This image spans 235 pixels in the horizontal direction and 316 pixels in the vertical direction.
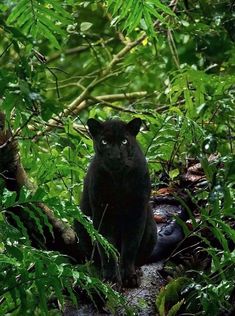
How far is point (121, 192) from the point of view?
17.6 feet

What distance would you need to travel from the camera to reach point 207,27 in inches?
301

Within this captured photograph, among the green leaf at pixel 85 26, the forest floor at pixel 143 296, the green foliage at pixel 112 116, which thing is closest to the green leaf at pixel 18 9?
the green foliage at pixel 112 116

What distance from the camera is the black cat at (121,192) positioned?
5.18 meters

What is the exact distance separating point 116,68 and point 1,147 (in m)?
4.99

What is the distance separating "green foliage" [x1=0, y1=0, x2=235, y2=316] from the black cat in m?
0.26

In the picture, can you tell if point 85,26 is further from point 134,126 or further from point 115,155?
point 115,155

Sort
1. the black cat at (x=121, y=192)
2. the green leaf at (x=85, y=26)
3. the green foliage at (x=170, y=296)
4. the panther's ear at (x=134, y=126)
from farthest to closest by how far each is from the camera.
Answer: the green leaf at (x=85, y=26)
the panther's ear at (x=134, y=126)
the black cat at (x=121, y=192)
the green foliage at (x=170, y=296)

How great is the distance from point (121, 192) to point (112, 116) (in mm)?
1824

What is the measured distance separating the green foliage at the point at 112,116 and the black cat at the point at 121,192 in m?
0.26

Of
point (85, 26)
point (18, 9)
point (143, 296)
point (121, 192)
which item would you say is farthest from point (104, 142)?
point (85, 26)

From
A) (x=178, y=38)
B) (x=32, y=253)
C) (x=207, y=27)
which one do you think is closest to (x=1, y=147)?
(x=32, y=253)

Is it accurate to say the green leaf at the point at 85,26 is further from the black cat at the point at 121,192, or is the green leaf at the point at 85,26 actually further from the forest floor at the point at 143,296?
the forest floor at the point at 143,296

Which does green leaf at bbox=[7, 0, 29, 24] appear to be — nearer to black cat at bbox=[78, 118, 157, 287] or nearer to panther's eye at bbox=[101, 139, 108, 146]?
black cat at bbox=[78, 118, 157, 287]

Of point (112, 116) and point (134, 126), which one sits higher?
point (134, 126)
